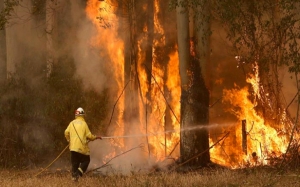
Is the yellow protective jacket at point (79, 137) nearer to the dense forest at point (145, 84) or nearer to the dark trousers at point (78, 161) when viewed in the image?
the dark trousers at point (78, 161)

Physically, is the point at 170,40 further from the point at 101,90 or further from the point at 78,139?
the point at 78,139

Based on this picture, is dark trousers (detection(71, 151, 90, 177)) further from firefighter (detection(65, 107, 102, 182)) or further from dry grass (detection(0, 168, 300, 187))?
dry grass (detection(0, 168, 300, 187))

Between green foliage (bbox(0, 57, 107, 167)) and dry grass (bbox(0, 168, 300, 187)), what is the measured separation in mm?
4370

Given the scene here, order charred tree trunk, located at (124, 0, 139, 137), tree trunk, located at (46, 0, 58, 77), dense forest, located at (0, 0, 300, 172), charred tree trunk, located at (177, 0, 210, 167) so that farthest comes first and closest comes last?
tree trunk, located at (46, 0, 58, 77) < charred tree trunk, located at (124, 0, 139, 137) < dense forest, located at (0, 0, 300, 172) < charred tree trunk, located at (177, 0, 210, 167)

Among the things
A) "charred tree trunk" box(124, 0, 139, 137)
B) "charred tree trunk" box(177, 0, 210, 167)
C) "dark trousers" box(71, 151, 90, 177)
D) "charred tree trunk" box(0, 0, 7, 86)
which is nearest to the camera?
"dark trousers" box(71, 151, 90, 177)

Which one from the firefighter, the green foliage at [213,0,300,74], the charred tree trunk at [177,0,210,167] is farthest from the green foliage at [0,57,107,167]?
the green foliage at [213,0,300,74]

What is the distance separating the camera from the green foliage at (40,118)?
19812 millimetres

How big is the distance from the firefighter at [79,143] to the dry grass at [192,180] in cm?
27

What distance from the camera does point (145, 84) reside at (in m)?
19.8

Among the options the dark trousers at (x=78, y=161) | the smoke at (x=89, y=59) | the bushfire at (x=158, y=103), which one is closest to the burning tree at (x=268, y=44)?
the bushfire at (x=158, y=103)

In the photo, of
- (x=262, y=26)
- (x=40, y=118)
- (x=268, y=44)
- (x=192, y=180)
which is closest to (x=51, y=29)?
(x=40, y=118)

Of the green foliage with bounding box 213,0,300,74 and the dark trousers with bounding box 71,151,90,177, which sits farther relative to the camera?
the green foliage with bounding box 213,0,300,74

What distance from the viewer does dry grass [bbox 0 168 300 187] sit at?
12.7m

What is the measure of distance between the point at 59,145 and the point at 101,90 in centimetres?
226
